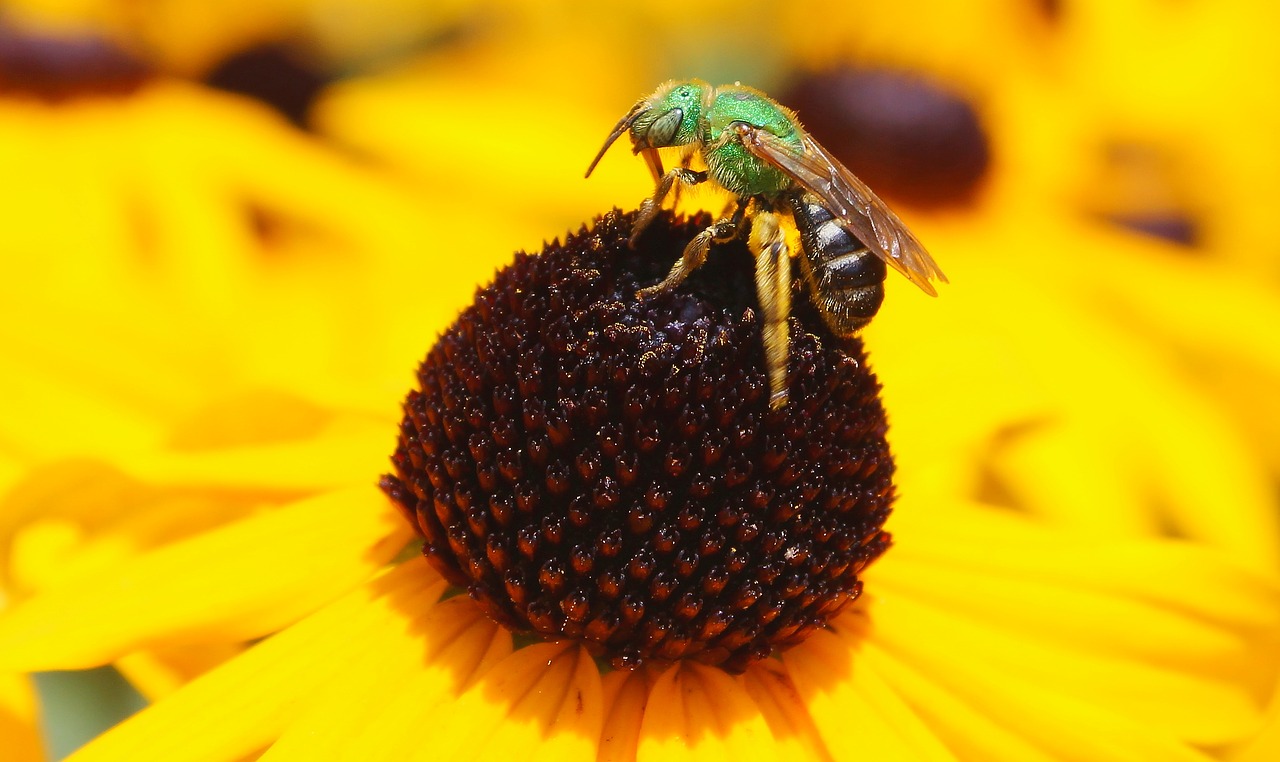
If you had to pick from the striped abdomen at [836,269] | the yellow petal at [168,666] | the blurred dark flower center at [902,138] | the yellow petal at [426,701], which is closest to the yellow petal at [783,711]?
the yellow petal at [426,701]

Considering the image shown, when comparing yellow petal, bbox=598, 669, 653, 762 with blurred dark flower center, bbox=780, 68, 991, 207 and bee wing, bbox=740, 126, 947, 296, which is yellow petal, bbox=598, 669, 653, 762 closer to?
bee wing, bbox=740, 126, 947, 296

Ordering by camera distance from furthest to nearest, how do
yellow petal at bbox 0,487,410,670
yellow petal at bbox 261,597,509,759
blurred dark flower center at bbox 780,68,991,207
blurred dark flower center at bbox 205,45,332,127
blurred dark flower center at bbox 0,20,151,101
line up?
blurred dark flower center at bbox 205,45,332,127, blurred dark flower center at bbox 0,20,151,101, blurred dark flower center at bbox 780,68,991,207, yellow petal at bbox 0,487,410,670, yellow petal at bbox 261,597,509,759

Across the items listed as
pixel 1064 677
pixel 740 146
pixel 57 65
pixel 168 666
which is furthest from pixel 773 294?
pixel 57 65

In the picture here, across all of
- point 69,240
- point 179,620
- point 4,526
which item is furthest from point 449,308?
point 179,620

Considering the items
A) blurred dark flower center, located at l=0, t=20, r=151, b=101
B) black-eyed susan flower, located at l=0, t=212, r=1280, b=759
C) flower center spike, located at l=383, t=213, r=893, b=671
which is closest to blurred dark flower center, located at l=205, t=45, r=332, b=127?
blurred dark flower center, located at l=0, t=20, r=151, b=101

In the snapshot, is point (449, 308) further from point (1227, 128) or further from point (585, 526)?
point (1227, 128)
